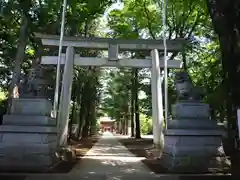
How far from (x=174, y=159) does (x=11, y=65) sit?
1321 cm

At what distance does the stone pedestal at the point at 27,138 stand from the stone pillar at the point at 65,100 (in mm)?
2186

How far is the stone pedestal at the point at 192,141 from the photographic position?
9727 mm

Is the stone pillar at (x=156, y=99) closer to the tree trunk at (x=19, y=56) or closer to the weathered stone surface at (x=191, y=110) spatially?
the weathered stone surface at (x=191, y=110)

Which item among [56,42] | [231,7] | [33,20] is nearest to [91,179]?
[231,7]

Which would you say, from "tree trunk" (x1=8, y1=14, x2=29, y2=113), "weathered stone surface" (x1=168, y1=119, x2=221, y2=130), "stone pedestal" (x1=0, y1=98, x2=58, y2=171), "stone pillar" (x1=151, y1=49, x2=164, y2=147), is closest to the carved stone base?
"weathered stone surface" (x1=168, y1=119, x2=221, y2=130)

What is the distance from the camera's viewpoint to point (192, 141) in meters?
9.96

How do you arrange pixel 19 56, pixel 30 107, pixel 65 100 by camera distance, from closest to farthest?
pixel 30 107, pixel 65 100, pixel 19 56

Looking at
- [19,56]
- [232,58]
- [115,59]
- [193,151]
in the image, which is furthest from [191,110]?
[19,56]

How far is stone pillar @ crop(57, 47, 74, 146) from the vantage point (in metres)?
12.6

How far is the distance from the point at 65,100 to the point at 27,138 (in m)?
3.84

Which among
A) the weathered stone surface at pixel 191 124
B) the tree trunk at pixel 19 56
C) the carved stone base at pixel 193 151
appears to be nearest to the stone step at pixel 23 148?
the carved stone base at pixel 193 151

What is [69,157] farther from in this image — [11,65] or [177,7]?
[177,7]

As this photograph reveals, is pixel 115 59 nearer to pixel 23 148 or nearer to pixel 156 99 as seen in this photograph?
pixel 156 99

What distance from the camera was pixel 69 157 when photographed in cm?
1295
